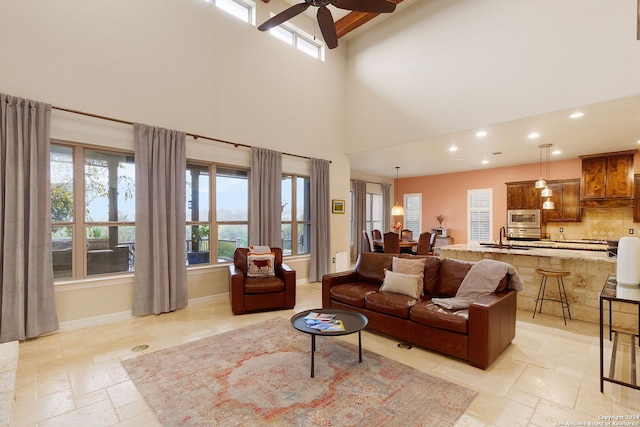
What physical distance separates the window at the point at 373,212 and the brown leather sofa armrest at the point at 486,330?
22.8 feet

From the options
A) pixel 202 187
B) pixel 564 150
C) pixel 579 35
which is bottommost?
pixel 202 187

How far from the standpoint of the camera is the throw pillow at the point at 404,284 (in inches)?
131

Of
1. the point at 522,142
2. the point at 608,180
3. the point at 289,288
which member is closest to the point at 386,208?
the point at 522,142

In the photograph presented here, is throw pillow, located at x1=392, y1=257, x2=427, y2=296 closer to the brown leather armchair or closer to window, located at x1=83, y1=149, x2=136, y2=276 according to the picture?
the brown leather armchair

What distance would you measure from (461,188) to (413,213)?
1824 mm

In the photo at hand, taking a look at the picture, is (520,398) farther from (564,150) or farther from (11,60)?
(564,150)

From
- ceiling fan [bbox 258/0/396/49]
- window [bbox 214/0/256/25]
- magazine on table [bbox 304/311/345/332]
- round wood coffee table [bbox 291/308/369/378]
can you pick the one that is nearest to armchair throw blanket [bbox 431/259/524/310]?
round wood coffee table [bbox 291/308/369/378]

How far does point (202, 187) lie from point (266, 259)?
161 cm

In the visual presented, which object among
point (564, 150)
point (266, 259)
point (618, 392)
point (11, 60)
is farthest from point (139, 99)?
point (564, 150)

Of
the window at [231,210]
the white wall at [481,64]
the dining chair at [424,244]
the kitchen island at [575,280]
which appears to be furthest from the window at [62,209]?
the dining chair at [424,244]

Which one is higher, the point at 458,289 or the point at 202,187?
the point at 202,187

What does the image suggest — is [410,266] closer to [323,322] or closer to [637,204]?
[323,322]

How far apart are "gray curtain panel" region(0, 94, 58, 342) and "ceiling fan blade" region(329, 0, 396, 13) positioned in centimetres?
344

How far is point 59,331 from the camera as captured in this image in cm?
350
